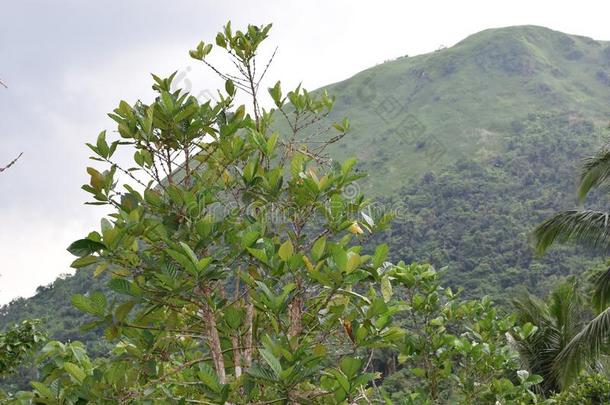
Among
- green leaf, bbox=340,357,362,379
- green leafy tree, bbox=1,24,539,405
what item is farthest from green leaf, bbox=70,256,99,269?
green leaf, bbox=340,357,362,379

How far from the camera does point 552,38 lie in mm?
120375

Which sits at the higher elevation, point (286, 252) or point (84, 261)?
point (84, 261)

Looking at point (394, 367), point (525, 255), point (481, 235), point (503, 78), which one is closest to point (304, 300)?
point (394, 367)

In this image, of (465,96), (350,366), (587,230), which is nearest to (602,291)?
(587,230)

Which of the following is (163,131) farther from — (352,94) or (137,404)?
(352,94)

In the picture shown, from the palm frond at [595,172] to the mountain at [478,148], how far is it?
0.57 metres

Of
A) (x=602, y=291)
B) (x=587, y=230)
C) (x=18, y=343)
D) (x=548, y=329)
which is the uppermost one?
(x=18, y=343)

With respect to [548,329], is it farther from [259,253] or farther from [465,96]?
[465,96]

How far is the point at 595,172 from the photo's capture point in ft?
27.4

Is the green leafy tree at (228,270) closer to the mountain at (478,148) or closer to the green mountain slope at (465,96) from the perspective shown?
the mountain at (478,148)

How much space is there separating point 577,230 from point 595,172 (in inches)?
33.9

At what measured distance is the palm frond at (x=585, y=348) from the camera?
23.8 feet

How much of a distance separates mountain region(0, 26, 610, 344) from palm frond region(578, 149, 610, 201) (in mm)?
570

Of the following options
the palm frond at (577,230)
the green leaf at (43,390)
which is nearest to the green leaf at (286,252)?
the green leaf at (43,390)
